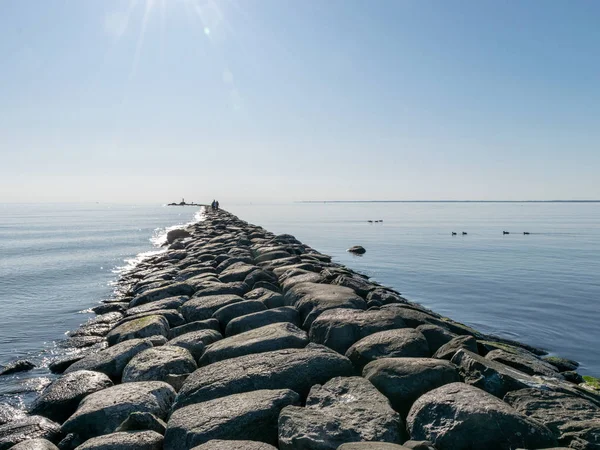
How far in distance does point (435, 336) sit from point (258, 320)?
239 centimetres

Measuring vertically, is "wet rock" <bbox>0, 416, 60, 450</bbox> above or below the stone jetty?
below

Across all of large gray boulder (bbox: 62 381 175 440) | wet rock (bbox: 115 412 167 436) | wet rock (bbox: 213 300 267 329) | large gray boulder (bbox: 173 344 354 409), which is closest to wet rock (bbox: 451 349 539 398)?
large gray boulder (bbox: 173 344 354 409)

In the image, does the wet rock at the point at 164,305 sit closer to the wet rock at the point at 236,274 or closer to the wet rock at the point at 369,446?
the wet rock at the point at 236,274

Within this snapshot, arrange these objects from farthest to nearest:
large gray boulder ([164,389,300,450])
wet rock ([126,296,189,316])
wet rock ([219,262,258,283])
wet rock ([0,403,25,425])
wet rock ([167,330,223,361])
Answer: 1. wet rock ([219,262,258,283])
2. wet rock ([126,296,189,316])
3. wet rock ([167,330,223,361])
4. wet rock ([0,403,25,425])
5. large gray boulder ([164,389,300,450])

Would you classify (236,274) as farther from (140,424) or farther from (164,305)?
(140,424)

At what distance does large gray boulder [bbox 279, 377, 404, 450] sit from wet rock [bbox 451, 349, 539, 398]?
0.96 meters

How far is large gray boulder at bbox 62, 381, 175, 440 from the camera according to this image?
4.21m

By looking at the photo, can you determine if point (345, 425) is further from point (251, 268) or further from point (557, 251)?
point (557, 251)

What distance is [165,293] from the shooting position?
9562mm

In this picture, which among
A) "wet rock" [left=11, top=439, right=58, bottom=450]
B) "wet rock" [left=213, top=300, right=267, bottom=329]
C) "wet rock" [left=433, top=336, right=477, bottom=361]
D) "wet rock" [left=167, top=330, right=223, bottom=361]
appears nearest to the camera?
"wet rock" [left=11, top=439, right=58, bottom=450]

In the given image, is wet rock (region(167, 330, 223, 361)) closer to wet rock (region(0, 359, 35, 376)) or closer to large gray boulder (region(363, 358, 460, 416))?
large gray boulder (region(363, 358, 460, 416))

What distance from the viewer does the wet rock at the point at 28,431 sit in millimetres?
4297

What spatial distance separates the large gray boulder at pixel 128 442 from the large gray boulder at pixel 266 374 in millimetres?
549

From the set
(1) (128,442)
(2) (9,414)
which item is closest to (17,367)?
(2) (9,414)
